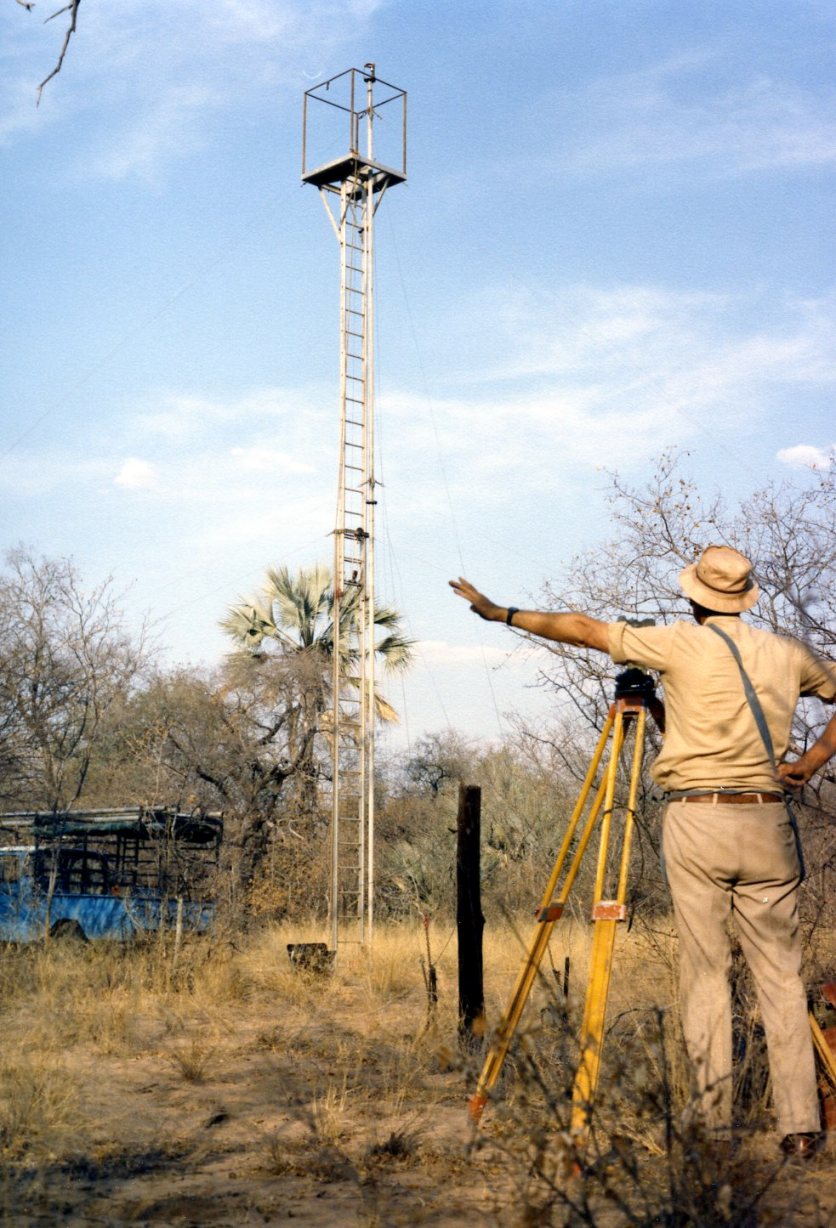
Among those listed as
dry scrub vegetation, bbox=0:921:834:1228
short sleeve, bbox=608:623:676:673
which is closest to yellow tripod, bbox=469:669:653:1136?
dry scrub vegetation, bbox=0:921:834:1228

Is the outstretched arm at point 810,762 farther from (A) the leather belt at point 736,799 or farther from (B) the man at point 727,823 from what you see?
(A) the leather belt at point 736,799

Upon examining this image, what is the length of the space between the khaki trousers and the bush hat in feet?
2.48

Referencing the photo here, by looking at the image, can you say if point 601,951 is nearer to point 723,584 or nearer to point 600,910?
point 600,910

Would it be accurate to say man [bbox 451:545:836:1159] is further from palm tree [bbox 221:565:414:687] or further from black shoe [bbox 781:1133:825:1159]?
palm tree [bbox 221:565:414:687]

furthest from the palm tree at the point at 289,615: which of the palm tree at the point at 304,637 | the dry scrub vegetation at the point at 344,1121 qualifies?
the dry scrub vegetation at the point at 344,1121

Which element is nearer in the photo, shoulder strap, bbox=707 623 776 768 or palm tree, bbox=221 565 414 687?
shoulder strap, bbox=707 623 776 768

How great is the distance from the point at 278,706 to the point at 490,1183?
57.6 feet

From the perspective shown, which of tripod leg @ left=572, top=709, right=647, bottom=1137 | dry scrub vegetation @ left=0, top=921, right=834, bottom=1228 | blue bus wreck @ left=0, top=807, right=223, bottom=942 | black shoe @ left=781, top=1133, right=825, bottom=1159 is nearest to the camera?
dry scrub vegetation @ left=0, top=921, right=834, bottom=1228

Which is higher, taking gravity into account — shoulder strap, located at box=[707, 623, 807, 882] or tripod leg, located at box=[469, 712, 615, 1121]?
shoulder strap, located at box=[707, 623, 807, 882]

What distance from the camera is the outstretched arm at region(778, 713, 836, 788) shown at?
13.9 ft

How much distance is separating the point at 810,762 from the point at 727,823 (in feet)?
1.22

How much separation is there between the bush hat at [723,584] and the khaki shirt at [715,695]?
0.44 feet

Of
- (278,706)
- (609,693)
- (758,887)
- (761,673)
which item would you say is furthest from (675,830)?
(278,706)

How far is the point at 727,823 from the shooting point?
13.8 ft
